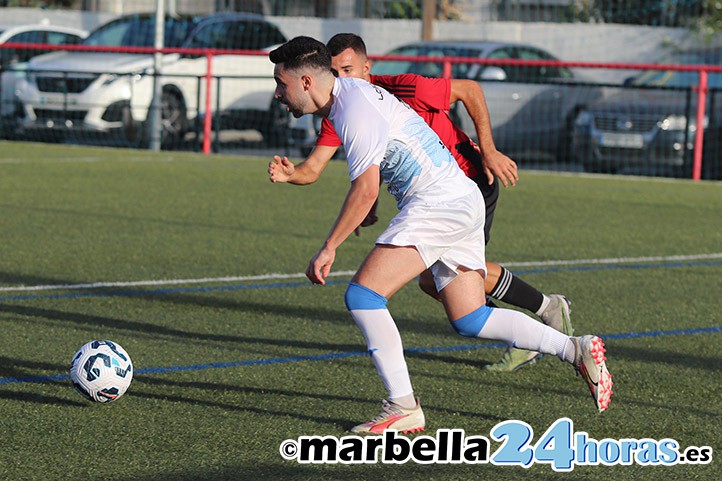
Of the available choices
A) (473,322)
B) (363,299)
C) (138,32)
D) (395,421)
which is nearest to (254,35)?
(138,32)

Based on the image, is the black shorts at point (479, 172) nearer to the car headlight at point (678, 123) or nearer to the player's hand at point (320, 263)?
the player's hand at point (320, 263)

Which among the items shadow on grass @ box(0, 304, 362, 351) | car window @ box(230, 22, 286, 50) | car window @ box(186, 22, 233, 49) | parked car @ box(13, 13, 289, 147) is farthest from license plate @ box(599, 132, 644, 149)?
shadow on grass @ box(0, 304, 362, 351)

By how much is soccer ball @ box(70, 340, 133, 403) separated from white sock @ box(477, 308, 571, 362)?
1.51 m

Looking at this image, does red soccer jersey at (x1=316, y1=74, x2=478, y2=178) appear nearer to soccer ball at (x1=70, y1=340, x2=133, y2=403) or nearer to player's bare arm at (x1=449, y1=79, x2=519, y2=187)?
player's bare arm at (x1=449, y1=79, x2=519, y2=187)

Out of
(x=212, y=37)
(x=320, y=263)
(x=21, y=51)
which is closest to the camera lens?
(x=320, y=263)

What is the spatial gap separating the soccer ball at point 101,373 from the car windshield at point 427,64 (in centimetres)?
1473

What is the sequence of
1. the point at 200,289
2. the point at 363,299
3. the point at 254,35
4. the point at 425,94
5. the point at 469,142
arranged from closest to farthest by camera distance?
1. the point at 363,299
2. the point at 425,94
3. the point at 469,142
4. the point at 200,289
5. the point at 254,35

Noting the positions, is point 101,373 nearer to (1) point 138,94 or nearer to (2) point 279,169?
(2) point 279,169

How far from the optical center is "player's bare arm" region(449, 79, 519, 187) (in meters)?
6.23

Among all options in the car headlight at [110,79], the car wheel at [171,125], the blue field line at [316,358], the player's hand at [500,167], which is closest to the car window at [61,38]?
the car headlight at [110,79]

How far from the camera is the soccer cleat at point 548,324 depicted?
21.7 feet

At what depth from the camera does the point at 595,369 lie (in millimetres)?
5426

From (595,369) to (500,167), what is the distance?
1.20m

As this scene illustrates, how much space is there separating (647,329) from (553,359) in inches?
45.4
